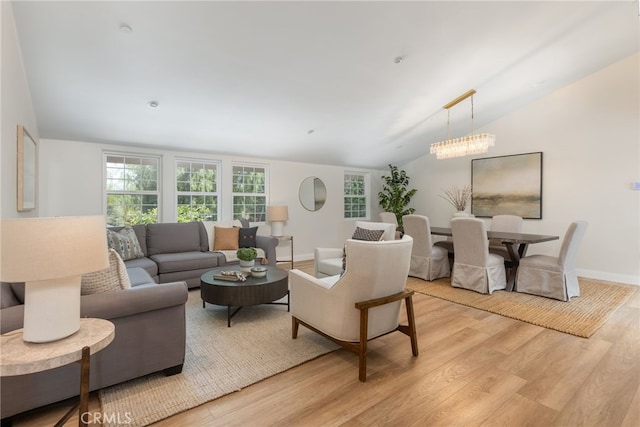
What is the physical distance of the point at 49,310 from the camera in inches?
52.2

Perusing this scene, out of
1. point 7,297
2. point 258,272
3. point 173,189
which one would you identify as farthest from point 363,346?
point 173,189

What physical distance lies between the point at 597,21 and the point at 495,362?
3.84m

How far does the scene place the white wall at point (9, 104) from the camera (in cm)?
206

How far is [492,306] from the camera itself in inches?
136

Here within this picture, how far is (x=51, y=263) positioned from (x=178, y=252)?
331 centimetres

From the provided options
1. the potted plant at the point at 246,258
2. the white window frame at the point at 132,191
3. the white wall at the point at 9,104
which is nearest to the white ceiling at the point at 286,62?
the white wall at the point at 9,104

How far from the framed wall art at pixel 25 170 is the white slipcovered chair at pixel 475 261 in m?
4.53

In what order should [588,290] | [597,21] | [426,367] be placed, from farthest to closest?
[588,290] → [597,21] → [426,367]

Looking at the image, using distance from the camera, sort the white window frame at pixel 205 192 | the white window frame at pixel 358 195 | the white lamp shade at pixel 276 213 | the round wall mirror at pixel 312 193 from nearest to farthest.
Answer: the white window frame at pixel 205 192 → the white lamp shade at pixel 276 213 → the round wall mirror at pixel 312 193 → the white window frame at pixel 358 195

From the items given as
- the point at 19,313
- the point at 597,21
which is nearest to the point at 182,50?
the point at 19,313

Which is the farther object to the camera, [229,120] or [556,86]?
[556,86]

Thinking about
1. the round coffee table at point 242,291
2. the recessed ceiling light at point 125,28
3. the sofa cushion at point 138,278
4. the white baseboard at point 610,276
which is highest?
the recessed ceiling light at point 125,28

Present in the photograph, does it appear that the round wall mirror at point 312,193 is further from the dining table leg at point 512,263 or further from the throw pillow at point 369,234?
the dining table leg at point 512,263

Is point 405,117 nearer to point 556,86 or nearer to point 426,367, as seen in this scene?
point 556,86
